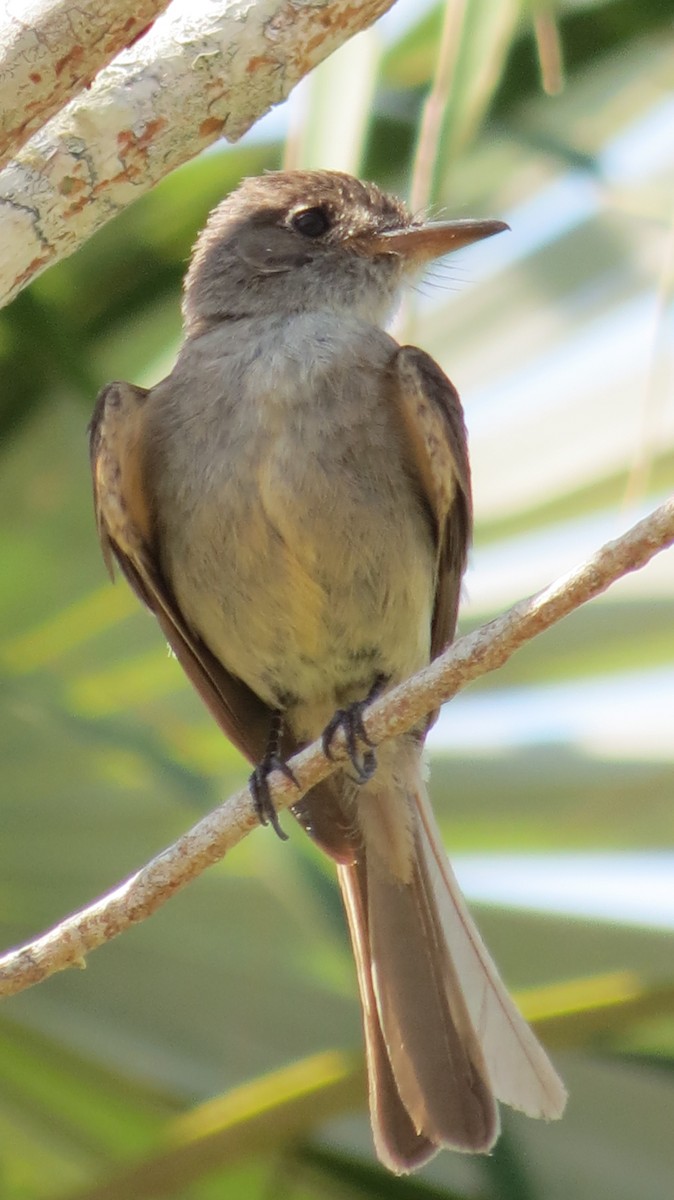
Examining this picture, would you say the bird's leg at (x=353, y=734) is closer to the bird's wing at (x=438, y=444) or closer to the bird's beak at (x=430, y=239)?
the bird's wing at (x=438, y=444)

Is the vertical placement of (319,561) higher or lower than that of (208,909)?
higher

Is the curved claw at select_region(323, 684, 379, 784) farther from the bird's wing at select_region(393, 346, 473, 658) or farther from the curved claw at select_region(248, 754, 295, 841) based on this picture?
the bird's wing at select_region(393, 346, 473, 658)

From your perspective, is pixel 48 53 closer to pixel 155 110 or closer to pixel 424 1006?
pixel 155 110

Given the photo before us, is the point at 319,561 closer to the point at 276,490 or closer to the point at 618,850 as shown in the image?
the point at 276,490

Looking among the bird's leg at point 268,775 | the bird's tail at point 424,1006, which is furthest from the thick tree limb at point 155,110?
the bird's tail at point 424,1006

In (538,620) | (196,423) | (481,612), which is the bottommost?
(538,620)

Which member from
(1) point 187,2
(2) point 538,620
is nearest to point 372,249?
(1) point 187,2
